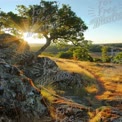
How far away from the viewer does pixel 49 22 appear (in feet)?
143

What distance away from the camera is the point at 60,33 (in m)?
44.1

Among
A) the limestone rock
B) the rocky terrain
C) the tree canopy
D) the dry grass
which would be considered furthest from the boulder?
the tree canopy

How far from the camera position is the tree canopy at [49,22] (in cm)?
4332

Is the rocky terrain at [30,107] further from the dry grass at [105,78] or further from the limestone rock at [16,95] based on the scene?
the dry grass at [105,78]

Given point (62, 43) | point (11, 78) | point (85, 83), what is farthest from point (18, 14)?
point (11, 78)

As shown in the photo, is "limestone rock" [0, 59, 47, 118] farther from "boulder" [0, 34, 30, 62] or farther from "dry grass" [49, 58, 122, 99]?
"dry grass" [49, 58, 122, 99]

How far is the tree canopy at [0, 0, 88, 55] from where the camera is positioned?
4332cm

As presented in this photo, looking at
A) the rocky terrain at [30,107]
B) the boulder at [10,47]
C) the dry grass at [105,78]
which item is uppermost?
the boulder at [10,47]

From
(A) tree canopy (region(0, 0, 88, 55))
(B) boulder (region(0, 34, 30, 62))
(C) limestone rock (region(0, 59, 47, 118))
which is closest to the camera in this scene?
(C) limestone rock (region(0, 59, 47, 118))

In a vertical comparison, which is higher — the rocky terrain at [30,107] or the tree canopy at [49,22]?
the tree canopy at [49,22]

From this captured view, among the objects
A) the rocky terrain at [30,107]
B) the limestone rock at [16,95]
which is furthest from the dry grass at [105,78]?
the limestone rock at [16,95]

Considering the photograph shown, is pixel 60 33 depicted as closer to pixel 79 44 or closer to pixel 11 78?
pixel 79 44

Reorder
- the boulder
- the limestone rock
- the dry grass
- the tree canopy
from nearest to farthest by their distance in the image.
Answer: the limestone rock, the boulder, the dry grass, the tree canopy

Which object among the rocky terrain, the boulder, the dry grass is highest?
the boulder
